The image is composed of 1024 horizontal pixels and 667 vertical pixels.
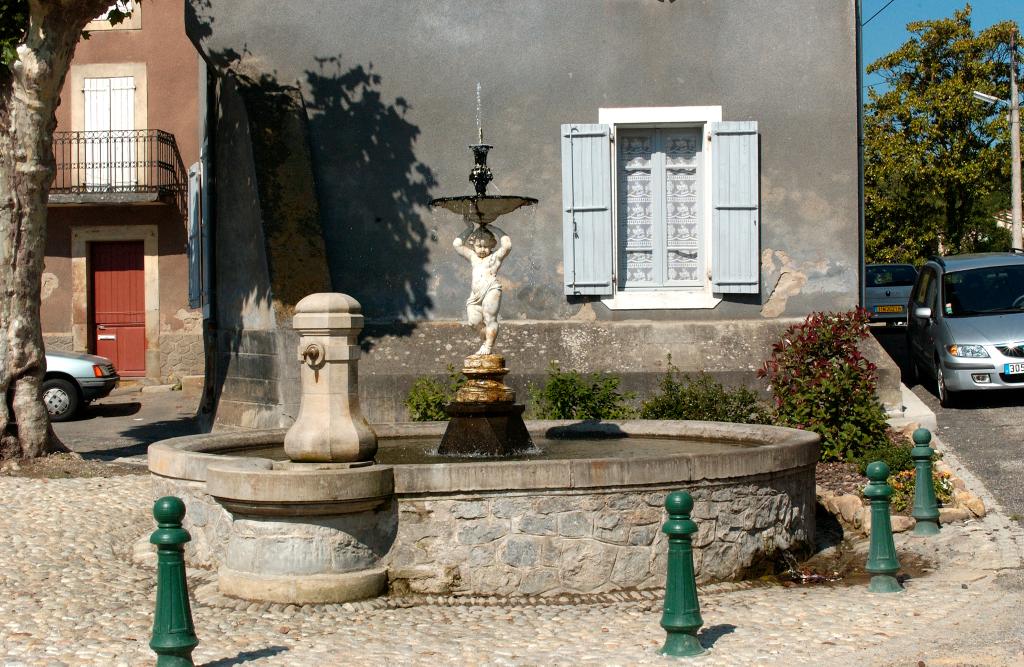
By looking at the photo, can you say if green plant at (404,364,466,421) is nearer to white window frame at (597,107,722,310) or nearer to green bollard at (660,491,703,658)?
white window frame at (597,107,722,310)

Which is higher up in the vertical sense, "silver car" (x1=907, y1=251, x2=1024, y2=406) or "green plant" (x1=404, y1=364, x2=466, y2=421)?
"silver car" (x1=907, y1=251, x2=1024, y2=406)

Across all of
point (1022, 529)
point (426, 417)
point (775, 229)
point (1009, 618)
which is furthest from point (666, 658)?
point (775, 229)

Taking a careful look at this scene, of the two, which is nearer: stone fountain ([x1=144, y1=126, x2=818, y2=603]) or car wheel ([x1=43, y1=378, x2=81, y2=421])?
stone fountain ([x1=144, y1=126, x2=818, y2=603])

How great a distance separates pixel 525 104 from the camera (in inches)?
525

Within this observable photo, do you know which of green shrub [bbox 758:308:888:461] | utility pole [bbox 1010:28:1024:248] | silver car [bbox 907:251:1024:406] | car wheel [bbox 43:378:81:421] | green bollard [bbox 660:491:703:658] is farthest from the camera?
utility pole [bbox 1010:28:1024:248]

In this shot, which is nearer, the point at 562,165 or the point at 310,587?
the point at 310,587

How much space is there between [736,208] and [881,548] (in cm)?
650

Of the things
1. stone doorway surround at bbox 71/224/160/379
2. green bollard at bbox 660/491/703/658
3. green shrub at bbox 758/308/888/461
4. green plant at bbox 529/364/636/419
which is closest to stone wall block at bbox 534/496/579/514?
green bollard at bbox 660/491/703/658

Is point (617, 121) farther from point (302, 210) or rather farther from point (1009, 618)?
point (1009, 618)

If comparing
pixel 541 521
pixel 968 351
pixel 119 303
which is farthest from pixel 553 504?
pixel 119 303

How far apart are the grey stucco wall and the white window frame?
90mm

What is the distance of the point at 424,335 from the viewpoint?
13094 millimetres

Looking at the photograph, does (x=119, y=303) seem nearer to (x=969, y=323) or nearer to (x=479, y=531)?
(x=969, y=323)

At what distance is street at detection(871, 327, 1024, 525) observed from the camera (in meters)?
9.86
